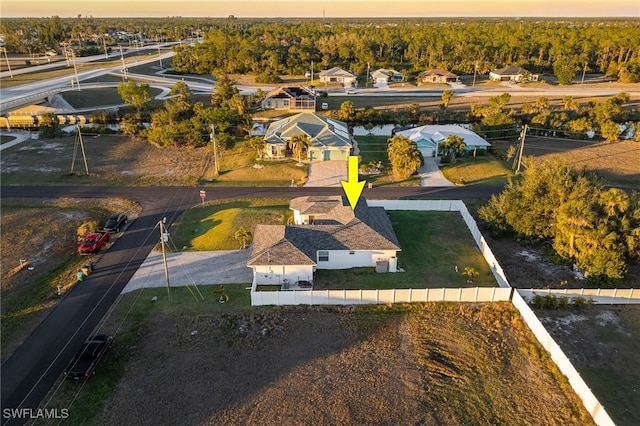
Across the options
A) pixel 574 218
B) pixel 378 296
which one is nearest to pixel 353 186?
pixel 378 296

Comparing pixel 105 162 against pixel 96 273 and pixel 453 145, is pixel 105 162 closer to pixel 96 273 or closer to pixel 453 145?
pixel 96 273

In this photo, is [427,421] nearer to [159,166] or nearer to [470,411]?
[470,411]

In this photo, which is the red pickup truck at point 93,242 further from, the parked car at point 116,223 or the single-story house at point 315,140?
the single-story house at point 315,140

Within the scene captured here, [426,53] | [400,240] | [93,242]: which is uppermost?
[426,53]

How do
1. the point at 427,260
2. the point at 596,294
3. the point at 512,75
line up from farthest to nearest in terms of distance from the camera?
the point at 512,75 → the point at 427,260 → the point at 596,294

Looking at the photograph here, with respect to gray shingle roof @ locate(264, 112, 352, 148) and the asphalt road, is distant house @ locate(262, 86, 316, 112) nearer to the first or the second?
gray shingle roof @ locate(264, 112, 352, 148)

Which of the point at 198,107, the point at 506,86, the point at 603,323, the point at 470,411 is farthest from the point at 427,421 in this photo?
the point at 506,86
